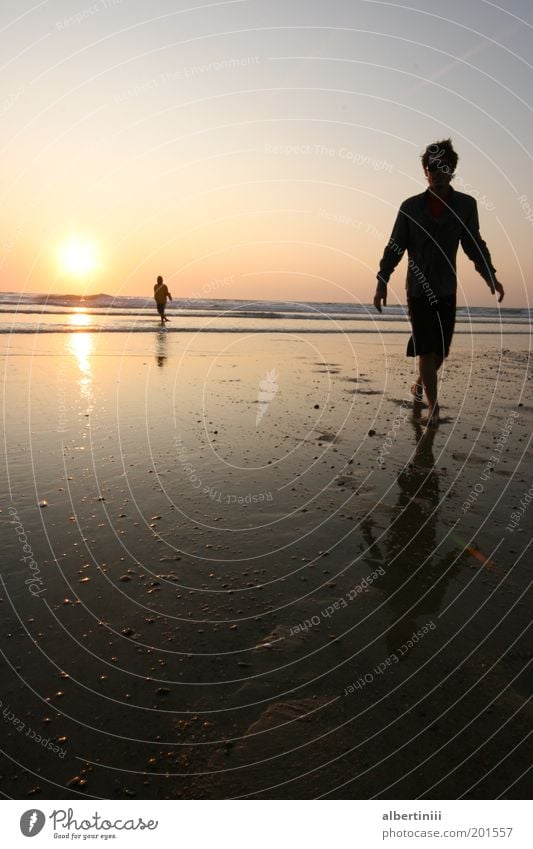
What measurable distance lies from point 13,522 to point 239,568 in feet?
5.97

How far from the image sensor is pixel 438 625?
278 cm

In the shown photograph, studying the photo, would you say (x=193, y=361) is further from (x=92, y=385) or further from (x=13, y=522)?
(x=13, y=522)

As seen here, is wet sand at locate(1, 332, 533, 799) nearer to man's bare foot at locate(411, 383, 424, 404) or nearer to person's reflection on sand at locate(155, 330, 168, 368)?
man's bare foot at locate(411, 383, 424, 404)

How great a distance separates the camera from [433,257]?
22.4 feet

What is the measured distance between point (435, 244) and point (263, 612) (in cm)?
572

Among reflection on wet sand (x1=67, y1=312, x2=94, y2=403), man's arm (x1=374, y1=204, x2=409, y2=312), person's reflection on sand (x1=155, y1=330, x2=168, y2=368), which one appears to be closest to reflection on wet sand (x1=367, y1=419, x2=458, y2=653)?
man's arm (x1=374, y1=204, x2=409, y2=312)

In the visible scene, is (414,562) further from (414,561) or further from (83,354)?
(83,354)

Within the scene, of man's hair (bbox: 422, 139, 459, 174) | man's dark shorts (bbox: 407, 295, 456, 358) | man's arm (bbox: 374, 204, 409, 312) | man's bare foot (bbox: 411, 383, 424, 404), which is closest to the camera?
man's hair (bbox: 422, 139, 459, 174)

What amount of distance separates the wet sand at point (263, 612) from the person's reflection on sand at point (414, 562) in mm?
18

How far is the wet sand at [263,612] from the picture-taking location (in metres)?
1.93

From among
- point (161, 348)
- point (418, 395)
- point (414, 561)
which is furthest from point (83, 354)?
point (414, 561)

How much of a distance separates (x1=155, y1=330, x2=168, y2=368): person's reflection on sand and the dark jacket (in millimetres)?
6884

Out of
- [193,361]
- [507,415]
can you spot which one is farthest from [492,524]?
[193,361]

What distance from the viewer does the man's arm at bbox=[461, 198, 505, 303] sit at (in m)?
6.70
